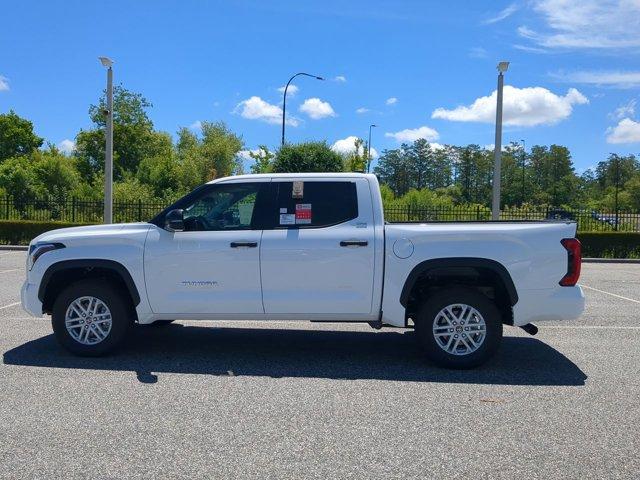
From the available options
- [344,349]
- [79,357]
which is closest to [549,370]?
[344,349]

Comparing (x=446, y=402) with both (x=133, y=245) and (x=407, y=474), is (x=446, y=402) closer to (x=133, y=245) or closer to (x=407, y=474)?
(x=407, y=474)

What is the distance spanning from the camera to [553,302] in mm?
5980

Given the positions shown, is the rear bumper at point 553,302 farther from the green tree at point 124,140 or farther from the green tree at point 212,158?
the green tree at point 124,140

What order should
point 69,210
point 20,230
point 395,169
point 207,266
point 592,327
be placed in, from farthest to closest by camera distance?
point 395,169, point 69,210, point 20,230, point 592,327, point 207,266

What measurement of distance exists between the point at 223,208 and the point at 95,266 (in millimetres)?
1430

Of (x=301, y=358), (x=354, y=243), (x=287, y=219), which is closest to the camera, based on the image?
(x=354, y=243)

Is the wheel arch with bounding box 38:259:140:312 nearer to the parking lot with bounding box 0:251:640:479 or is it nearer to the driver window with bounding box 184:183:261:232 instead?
the parking lot with bounding box 0:251:640:479

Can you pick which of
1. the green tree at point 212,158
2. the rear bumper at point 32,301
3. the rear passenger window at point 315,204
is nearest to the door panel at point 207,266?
the rear passenger window at point 315,204

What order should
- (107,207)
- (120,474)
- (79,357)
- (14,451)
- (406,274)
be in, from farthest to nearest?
(107,207), (79,357), (406,274), (14,451), (120,474)

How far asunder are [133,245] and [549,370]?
441cm

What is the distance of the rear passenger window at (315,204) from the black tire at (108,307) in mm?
1851

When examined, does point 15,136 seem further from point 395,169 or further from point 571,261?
point 571,261

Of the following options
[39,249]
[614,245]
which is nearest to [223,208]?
[39,249]

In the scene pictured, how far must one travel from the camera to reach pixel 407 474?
373 centimetres
